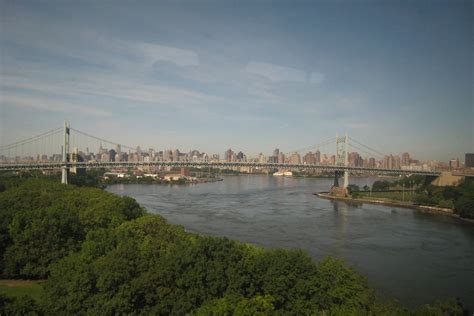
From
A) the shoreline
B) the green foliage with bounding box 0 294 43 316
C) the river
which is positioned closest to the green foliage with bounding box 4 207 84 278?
the green foliage with bounding box 0 294 43 316

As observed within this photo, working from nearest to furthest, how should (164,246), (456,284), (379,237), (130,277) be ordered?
(130,277)
(164,246)
(456,284)
(379,237)

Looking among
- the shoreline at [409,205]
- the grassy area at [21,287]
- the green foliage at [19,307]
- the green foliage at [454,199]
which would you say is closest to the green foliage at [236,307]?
the green foliage at [19,307]

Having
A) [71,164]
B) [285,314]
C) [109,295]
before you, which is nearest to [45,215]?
[109,295]

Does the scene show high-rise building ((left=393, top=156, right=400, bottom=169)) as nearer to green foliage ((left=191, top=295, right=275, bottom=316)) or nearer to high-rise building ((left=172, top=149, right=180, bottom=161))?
high-rise building ((left=172, top=149, right=180, bottom=161))

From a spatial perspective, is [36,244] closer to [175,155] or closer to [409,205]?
[409,205]

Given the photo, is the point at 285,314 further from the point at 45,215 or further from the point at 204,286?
the point at 45,215

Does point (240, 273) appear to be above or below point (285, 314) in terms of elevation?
above
